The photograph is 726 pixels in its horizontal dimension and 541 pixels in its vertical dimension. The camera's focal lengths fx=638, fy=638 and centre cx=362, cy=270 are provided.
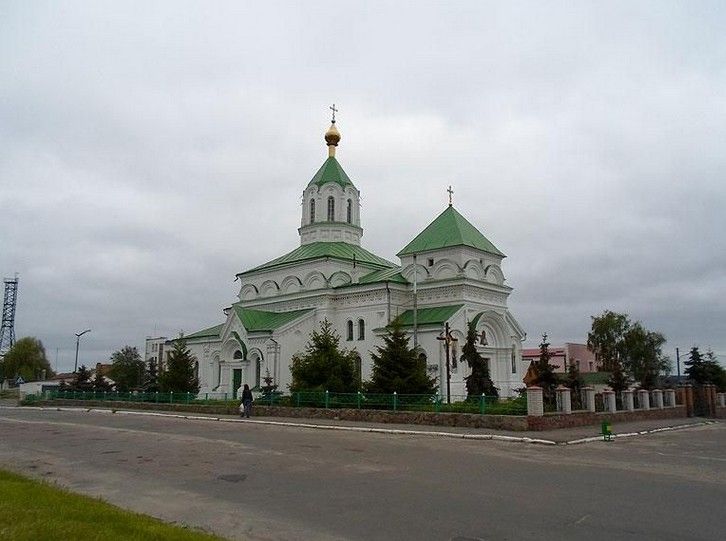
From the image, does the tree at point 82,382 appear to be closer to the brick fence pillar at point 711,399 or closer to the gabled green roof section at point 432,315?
the gabled green roof section at point 432,315

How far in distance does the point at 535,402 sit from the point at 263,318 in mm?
24975

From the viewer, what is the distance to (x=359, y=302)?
130ft

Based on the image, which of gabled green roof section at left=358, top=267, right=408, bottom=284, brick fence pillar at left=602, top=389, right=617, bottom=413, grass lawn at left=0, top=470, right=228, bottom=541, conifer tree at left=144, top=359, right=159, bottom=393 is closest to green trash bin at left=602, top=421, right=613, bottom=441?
brick fence pillar at left=602, top=389, right=617, bottom=413

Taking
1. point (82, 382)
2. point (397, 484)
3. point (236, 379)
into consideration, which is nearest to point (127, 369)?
point (82, 382)

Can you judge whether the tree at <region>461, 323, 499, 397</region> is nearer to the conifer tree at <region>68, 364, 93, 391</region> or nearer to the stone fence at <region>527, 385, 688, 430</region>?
the stone fence at <region>527, 385, 688, 430</region>

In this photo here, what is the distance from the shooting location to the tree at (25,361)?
8281 centimetres

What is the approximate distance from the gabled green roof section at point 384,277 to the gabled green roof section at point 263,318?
427 centimetres

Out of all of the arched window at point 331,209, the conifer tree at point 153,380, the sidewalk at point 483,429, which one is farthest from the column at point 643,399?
the conifer tree at point 153,380

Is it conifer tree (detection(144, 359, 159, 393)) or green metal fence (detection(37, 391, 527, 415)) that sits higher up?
conifer tree (detection(144, 359, 159, 393))

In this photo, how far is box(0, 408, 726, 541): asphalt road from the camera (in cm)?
749

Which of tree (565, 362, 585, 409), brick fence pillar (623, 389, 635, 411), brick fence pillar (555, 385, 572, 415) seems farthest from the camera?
brick fence pillar (623, 389, 635, 411)

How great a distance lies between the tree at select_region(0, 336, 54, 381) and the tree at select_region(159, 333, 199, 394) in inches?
2079

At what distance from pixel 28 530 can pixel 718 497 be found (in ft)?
29.6

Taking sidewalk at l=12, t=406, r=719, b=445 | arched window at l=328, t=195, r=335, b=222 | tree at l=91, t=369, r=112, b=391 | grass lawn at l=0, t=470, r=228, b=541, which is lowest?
sidewalk at l=12, t=406, r=719, b=445
